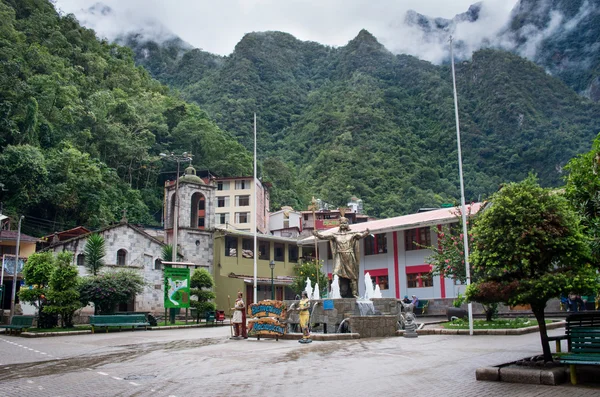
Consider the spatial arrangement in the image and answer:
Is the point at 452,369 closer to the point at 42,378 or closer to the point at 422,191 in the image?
the point at 42,378

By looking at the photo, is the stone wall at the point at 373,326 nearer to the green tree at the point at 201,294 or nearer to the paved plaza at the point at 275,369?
the paved plaza at the point at 275,369

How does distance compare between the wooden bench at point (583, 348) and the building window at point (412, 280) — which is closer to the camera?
the wooden bench at point (583, 348)

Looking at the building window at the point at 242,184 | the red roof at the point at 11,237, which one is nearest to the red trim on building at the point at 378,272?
the red roof at the point at 11,237

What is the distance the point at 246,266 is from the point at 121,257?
1017 centimetres

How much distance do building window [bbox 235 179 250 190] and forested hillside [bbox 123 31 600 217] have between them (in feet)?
38.2

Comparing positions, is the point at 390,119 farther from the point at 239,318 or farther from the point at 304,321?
the point at 304,321

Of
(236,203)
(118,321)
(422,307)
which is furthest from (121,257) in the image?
(236,203)

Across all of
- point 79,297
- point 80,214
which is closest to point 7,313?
point 79,297

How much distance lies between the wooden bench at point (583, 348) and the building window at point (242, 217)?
5585cm

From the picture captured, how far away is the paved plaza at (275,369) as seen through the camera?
802 centimetres

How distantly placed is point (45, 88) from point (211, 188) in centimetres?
2419

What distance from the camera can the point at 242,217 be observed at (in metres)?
63.7

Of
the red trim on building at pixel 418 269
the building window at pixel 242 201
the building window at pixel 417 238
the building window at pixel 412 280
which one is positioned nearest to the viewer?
the red trim on building at pixel 418 269

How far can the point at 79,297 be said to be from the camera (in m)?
24.5
